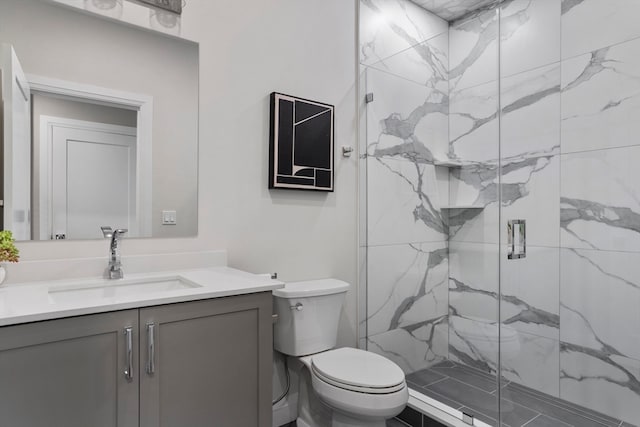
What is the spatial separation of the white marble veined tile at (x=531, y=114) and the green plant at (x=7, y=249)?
7.18 ft

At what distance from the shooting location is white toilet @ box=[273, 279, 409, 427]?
5.06 feet

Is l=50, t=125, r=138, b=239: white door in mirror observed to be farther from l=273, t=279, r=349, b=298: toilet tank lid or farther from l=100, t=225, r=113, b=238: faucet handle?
l=273, t=279, r=349, b=298: toilet tank lid

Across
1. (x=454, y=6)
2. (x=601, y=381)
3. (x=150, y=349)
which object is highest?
(x=454, y=6)

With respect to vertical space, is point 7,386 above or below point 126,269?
below

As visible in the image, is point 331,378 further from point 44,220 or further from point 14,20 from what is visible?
point 14,20

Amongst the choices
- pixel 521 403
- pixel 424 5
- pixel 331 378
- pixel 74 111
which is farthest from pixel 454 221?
pixel 74 111

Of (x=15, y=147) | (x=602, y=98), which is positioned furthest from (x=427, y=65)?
(x=15, y=147)

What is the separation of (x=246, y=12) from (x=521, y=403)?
94.2 inches

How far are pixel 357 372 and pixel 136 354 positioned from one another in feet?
3.00

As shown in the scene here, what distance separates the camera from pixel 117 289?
147 cm

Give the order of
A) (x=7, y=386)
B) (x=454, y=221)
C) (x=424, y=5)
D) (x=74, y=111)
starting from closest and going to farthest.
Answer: (x=7, y=386) < (x=74, y=111) < (x=454, y=221) < (x=424, y=5)

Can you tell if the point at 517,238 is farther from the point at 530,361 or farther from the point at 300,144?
the point at 300,144

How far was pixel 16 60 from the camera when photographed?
141 centimetres

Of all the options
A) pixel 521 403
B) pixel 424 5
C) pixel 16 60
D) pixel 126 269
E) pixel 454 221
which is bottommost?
pixel 521 403
